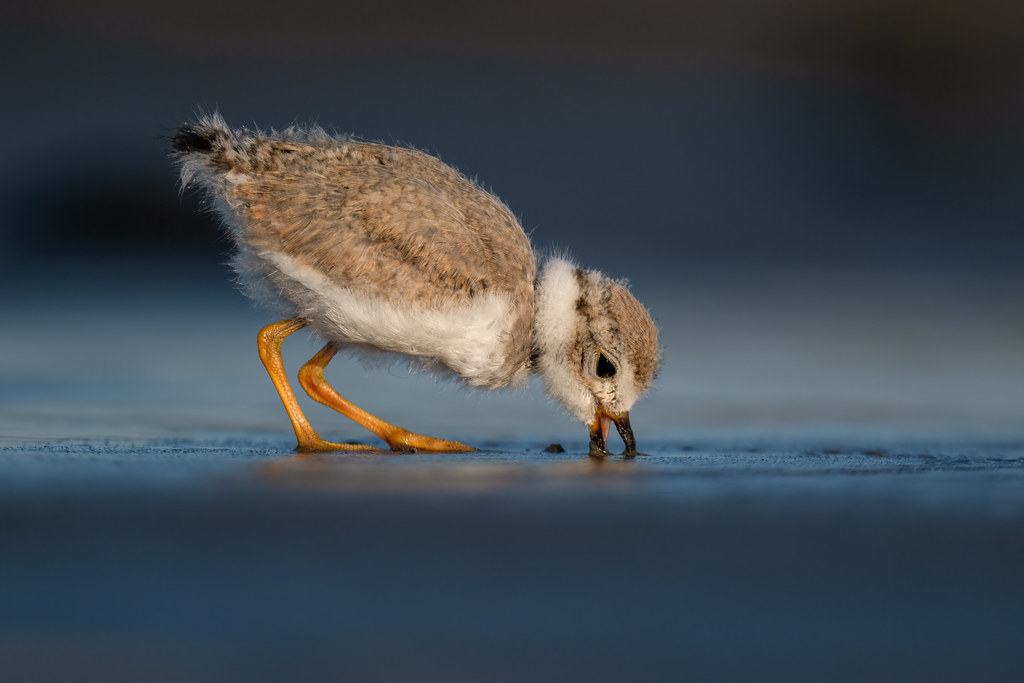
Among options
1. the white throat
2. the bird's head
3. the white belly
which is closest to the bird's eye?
the bird's head

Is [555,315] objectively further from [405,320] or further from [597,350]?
[405,320]

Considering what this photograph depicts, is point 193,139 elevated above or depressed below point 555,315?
above

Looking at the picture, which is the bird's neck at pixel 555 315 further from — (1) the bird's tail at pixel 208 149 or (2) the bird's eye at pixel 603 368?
(1) the bird's tail at pixel 208 149

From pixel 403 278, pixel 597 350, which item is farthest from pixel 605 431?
pixel 403 278

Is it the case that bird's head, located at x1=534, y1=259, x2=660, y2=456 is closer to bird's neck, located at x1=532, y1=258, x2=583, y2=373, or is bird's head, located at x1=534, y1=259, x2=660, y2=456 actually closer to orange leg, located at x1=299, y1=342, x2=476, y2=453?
bird's neck, located at x1=532, y1=258, x2=583, y2=373

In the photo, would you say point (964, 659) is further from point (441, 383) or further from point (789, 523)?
point (441, 383)

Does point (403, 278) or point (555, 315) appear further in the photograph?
point (555, 315)

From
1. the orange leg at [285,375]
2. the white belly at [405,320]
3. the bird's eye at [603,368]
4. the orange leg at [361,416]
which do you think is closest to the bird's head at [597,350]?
the bird's eye at [603,368]

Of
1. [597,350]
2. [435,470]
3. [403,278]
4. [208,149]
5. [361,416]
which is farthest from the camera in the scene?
[361,416]
